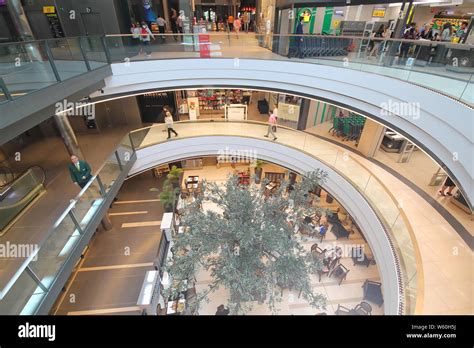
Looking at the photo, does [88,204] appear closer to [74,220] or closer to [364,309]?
[74,220]

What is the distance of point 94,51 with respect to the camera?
7.80 m

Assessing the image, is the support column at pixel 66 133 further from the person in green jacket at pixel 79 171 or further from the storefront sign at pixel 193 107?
the storefront sign at pixel 193 107

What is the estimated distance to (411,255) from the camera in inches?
230

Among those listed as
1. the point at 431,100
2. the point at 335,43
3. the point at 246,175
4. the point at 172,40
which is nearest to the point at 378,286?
the point at 431,100

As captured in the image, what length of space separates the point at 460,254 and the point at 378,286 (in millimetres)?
3170

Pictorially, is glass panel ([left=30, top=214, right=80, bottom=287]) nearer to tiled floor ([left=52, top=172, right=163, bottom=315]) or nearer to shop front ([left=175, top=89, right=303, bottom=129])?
tiled floor ([left=52, top=172, right=163, bottom=315])

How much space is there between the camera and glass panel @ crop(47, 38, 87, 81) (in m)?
6.21
